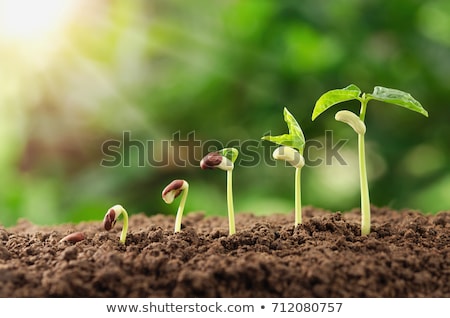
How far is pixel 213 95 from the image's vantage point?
2453 millimetres

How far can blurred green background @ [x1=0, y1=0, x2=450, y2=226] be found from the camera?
227 centimetres

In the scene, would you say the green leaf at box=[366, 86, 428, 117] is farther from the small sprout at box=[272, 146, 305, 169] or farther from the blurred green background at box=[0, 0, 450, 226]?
the blurred green background at box=[0, 0, 450, 226]

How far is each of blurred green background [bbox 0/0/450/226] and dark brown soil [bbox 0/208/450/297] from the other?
1202mm

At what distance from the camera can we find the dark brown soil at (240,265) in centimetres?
82

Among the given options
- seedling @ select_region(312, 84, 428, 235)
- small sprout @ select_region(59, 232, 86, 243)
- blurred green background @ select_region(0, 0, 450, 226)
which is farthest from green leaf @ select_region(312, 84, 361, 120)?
blurred green background @ select_region(0, 0, 450, 226)

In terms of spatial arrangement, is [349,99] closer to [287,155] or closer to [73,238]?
[287,155]

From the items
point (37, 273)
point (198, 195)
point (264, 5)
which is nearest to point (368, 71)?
point (264, 5)

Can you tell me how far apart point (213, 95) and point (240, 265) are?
168cm

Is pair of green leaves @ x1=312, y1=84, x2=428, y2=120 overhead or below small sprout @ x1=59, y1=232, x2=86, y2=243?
overhead

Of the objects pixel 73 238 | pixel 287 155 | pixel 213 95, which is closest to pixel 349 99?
pixel 287 155

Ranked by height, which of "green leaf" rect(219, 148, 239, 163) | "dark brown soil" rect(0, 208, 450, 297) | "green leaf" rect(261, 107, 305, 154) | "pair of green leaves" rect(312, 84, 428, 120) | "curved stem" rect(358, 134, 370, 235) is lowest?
"dark brown soil" rect(0, 208, 450, 297)

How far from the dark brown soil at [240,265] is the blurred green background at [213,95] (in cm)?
120

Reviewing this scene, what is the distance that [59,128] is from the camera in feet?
8.95

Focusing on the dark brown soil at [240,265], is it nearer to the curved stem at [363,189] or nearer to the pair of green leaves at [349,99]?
the curved stem at [363,189]
